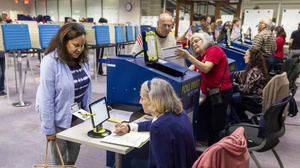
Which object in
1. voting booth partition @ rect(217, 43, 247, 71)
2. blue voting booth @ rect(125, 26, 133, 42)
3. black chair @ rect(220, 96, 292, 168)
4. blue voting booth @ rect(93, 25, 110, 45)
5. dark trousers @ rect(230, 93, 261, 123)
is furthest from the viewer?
blue voting booth @ rect(125, 26, 133, 42)

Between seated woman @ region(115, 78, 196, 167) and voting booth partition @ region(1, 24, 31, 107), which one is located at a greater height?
voting booth partition @ region(1, 24, 31, 107)

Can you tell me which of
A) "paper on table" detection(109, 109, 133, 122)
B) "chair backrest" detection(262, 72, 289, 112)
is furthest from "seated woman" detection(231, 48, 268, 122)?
"paper on table" detection(109, 109, 133, 122)

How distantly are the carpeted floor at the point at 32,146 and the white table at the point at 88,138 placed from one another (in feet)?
3.00

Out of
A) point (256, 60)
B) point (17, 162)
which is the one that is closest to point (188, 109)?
point (256, 60)

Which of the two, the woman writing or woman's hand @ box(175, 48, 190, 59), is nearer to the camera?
the woman writing

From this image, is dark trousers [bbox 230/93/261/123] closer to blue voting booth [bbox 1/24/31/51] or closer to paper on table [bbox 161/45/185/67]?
paper on table [bbox 161/45/185/67]

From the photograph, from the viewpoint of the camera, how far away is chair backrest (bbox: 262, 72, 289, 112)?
8.94 ft

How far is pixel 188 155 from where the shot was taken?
56.0 inches

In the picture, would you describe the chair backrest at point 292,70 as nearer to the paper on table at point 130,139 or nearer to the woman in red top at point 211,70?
the woman in red top at point 211,70

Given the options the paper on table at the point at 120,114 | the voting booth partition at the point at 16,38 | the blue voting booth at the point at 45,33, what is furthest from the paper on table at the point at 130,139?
the blue voting booth at the point at 45,33

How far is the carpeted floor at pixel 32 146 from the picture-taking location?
8.66 feet

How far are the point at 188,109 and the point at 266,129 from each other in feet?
2.16

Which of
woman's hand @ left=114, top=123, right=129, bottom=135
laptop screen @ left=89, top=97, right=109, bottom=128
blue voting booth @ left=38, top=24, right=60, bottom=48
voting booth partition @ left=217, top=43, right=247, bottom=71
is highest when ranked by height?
blue voting booth @ left=38, top=24, right=60, bottom=48

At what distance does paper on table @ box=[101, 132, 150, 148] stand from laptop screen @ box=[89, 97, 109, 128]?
0.13 metres
